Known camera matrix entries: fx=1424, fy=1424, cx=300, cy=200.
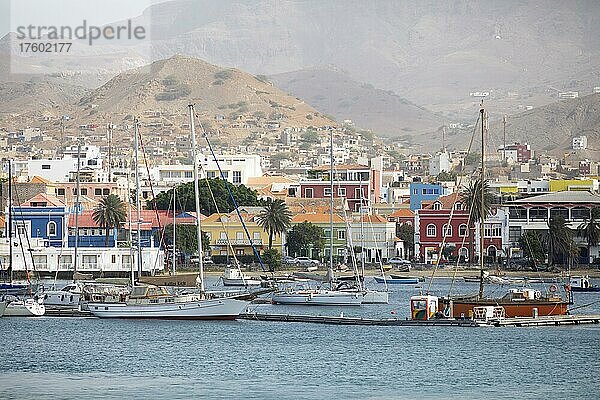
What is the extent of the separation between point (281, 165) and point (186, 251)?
4474 inches

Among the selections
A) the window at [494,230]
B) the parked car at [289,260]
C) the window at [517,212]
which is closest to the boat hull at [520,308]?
the parked car at [289,260]

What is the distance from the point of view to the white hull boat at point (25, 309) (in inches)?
1594

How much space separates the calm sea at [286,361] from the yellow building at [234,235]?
32530mm

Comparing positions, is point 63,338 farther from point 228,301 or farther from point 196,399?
point 196,399

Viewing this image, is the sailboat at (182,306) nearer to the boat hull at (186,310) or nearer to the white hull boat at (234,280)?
the boat hull at (186,310)

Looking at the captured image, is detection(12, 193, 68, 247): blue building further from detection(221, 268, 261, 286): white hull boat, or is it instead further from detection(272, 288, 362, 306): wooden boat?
detection(272, 288, 362, 306): wooden boat

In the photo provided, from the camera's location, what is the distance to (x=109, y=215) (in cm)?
6850

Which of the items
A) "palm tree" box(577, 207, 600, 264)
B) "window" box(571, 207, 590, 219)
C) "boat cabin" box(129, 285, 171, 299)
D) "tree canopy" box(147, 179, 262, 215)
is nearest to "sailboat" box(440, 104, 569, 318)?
"boat cabin" box(129, 285, 171, 299)

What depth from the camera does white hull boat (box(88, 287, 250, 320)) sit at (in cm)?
3847

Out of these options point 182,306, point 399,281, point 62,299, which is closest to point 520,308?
point 182,306

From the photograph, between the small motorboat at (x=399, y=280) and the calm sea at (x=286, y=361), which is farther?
the small motorboat at (x=399, y=280)

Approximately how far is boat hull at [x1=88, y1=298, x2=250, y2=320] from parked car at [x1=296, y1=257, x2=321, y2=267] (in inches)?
1217

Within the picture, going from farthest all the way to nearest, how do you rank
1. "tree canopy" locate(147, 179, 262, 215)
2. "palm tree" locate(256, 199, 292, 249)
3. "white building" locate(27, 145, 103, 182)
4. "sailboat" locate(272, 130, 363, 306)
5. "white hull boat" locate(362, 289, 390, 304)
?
"white building" locate(27, 145, 103, 182) < "tree canopy" locate(147, 179, 262, 215) < "palm tree" locate(256, 199, 292, 249) < "white hull boat" locate(362, 289, 390, 304) < "sailboat" locate(272, 130, 363, 306)

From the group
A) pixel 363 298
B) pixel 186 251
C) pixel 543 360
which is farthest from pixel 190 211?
pixel 543 360
